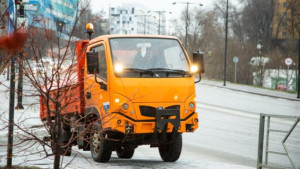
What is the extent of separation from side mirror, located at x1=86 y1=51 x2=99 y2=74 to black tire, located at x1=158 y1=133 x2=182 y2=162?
180 cm

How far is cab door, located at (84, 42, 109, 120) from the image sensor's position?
364 inches

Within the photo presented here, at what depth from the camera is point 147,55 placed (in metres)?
9.65

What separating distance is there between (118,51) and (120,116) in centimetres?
125

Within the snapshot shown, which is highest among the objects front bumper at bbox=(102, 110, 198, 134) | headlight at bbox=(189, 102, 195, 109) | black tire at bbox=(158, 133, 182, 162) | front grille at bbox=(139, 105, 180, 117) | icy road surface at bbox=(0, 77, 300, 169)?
headlight at bbox=(189, 102, 195, 109)

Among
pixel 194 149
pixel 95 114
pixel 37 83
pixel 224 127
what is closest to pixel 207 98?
pixel 224 127

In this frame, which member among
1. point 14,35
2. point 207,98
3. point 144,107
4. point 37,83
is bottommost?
→ point 207,98

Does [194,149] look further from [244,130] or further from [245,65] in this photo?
[245,65]

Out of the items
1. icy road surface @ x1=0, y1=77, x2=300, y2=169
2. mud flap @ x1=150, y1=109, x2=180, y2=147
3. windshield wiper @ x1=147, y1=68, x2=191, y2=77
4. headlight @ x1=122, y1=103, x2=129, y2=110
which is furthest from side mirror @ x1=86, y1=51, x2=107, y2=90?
icy road surface @ x1=0, y1=77, x2=300, y2=169

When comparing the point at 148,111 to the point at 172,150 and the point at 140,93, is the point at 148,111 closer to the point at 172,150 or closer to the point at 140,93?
the point at 140,93

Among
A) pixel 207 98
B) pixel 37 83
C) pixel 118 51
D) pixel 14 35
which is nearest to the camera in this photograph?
pixel 14 35

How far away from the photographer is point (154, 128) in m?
9.09

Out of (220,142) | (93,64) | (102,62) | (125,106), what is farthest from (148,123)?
(220,142)

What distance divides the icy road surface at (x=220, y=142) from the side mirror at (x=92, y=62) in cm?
150

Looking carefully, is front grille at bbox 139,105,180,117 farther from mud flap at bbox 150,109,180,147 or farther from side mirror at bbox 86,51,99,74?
side mirror at bbox 86,51,99,74
